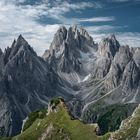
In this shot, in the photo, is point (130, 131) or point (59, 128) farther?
point (59, 128)

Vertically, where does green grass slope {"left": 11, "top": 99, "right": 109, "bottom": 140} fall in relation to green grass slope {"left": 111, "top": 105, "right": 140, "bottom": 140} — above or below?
below

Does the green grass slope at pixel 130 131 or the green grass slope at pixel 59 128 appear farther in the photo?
the green grass slope at pixel 59 128

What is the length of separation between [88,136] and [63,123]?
12.6m

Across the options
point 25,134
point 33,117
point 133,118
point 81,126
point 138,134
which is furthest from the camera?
point 33,117

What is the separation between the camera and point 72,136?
471 ft

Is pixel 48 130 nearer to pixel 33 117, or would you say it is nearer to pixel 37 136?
pixel 37 136

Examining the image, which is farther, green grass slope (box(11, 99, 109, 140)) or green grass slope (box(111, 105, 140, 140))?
green grass slope (box(11, 99, 109, 140))

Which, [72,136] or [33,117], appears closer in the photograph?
[72,136]

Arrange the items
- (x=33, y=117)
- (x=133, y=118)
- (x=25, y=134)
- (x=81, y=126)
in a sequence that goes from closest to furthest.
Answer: (x=133, y=118) → (x=81, y=126) → (x=25, y=134) → (x=33, y=117)

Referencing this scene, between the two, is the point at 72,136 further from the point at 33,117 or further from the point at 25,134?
the point at 33,117

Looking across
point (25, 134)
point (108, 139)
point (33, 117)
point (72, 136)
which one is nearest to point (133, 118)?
point (108, 139)

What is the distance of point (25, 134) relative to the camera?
16012cm

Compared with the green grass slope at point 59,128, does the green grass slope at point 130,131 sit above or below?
above

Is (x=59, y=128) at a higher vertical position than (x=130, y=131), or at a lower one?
lower
